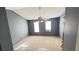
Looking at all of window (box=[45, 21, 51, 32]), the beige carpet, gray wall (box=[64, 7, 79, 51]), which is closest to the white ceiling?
gray wall (box=[64, 7, 79, 51])

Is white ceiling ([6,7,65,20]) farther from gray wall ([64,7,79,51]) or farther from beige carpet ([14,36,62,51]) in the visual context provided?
beige carpet ([14,36,62,51])

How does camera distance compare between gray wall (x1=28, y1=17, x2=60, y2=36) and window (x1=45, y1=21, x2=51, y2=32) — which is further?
window (x1=45, y1=21, x2=51, y2=32)

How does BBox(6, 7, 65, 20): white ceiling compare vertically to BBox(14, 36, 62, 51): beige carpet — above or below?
above

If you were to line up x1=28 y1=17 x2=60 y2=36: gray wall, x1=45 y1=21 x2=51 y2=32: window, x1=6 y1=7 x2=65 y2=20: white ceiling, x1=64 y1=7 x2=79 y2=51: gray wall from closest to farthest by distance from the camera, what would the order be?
1. x1=64 y1=7 x2=79 y2=51: gray wall
2. x1=6 y1=7 x2=65 y2=20: white ceiling
3. x1=28 y1=17 x2=60 y2=36: gray wall
4. x1=45 y1=21 x2=51 y2=32: window

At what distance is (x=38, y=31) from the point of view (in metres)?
1.51

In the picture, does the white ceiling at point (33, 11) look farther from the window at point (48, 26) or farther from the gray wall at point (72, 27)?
the window at point (48, 26)

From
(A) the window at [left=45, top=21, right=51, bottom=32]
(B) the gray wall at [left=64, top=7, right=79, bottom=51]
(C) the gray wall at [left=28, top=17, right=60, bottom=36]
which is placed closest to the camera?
(B) the gray wall at [left=64, top=7, right=79, bottom=51]

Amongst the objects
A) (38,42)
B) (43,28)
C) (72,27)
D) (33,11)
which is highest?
(33,11)

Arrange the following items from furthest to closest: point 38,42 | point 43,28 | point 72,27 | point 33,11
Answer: point 38,42 → point 43,28 → point 33,11 → point 72,27

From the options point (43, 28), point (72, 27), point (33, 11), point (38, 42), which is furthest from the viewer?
point (38, 42)

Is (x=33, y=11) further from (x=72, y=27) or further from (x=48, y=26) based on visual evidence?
(x=72, y=27)

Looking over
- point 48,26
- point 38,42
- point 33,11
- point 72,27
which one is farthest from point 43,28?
point 38,42
